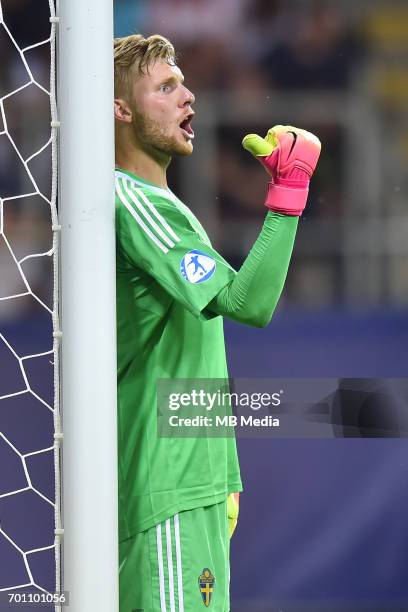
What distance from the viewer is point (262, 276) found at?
106cm

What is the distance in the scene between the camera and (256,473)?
2.02 metres

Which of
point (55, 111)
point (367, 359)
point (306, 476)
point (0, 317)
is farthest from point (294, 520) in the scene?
point (55, 111)

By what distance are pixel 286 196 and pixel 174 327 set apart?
8.0 inches

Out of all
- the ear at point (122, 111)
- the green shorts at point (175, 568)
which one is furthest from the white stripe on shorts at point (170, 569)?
the ear at point (122, 111)

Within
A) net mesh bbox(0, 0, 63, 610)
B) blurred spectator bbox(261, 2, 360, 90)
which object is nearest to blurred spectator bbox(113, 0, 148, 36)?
net mesh bbox(0, 0, 63, 610)

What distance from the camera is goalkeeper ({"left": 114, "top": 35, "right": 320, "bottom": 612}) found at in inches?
42.5

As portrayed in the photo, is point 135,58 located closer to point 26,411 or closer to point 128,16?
point 26,411

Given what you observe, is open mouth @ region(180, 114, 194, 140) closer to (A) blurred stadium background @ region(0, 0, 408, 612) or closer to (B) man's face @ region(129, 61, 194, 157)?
(B) man's face @ region(129, 61, 194, 157)

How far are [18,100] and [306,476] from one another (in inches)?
38.2

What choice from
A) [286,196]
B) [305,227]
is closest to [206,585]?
[286,196]

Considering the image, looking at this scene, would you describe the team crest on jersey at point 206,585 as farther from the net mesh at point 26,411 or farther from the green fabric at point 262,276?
the net mesh at point 26,411

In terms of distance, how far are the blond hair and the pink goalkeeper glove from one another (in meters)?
0.22

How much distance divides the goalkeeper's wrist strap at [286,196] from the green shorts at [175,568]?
0.34 m

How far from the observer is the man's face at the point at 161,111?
4.05 ft
